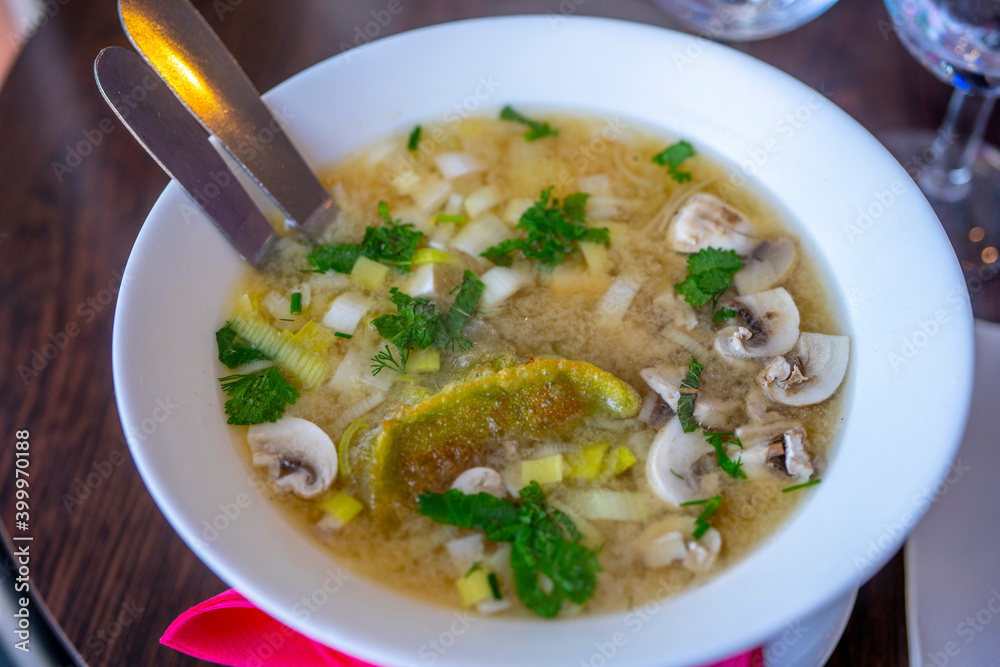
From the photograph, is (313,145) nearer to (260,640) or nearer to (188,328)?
(188,328)

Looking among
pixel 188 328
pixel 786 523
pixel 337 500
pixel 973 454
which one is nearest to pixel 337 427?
pixel 337 500

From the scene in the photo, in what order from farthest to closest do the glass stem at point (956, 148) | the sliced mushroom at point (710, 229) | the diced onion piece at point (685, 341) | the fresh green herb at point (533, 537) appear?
the glass stem at point (956, 148) → the sliced mushroom at point (710, 229) → the diced onion piece at point (685, 341) → the fresh green herb at point (533, 537)

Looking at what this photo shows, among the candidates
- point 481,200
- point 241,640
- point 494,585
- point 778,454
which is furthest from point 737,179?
point 241,640

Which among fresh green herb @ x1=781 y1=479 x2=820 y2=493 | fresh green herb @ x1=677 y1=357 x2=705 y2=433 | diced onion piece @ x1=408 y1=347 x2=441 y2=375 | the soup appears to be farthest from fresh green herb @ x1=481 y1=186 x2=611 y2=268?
fresh green herb @ x1=781 y1=479 x2=820 y2=493

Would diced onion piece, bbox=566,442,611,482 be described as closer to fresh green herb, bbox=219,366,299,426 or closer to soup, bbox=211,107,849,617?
soup, bbox=211,107,849,617

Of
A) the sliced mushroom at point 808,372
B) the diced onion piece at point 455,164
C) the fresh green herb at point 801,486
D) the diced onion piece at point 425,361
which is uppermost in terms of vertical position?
the diced onion piece at point 455,164
